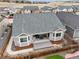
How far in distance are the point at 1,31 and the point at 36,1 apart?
52822mm

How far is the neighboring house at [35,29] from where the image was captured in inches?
569

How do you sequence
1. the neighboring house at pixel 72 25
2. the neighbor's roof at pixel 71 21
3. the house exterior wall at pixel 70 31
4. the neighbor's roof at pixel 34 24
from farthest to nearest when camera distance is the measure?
the neighbor's roof at pixel 71 21 < the house exterior wall at pixel 70 31 < the neighboring house at pixel 72 25 < the neighbor's roof at pixel 34 24

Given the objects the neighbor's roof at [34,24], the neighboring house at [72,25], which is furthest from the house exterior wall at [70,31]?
the neighbor's roof at [34,24]

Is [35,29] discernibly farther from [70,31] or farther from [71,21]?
[71,21]

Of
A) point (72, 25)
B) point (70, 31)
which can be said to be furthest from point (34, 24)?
point (72, 25)

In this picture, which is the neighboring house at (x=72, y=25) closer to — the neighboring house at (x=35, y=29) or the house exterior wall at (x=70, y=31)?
the house exterior wall at (x=70, y=31)

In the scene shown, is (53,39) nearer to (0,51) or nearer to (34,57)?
(34,57)

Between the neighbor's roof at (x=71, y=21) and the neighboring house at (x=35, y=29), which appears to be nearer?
the neighboring house at (x=35, y=29)

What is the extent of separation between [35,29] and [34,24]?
101cm

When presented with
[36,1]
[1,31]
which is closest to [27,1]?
[36,1]

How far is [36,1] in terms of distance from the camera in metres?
68.1

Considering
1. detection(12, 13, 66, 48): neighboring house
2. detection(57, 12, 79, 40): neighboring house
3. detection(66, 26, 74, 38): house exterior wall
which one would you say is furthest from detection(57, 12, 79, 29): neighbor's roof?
detection(12, 13, 66, 48): neighboring house

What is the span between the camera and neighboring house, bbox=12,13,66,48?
47.4 ft

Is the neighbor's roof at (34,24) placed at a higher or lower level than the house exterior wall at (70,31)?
higher
